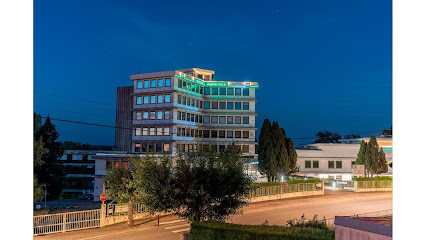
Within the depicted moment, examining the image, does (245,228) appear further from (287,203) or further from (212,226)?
(287,203)

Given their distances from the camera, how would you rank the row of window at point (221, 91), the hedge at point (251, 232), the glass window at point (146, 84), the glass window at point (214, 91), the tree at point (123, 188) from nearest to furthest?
the hedge at point (251, 232) → the tree at point (123, 188) → the glass window at point (146, 84) → the row of window at point (221, 91) → the glass window at point (214, 91)

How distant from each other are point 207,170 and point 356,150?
111ft

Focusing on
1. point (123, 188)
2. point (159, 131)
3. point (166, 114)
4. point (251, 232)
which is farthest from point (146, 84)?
point (251, 232)

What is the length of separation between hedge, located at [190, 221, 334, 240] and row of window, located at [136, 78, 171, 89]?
33717 millimetres

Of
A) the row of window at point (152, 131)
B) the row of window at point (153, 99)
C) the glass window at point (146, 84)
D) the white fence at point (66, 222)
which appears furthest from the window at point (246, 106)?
the white fence at point (66, 222)

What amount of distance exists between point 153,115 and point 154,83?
3852 millimetres

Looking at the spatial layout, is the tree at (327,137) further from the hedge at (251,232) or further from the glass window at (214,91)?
the hedge at (251,232)

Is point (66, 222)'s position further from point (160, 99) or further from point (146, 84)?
point (146, 84)

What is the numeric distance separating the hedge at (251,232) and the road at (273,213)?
333 cm

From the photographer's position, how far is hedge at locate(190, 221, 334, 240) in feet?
31.2

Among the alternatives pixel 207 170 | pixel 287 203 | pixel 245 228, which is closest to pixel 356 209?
→ pixel 287 203

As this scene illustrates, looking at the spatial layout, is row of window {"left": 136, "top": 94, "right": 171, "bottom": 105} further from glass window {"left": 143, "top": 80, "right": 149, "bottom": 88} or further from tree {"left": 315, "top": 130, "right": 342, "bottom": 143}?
tree {"left": 315, "top": 130, "right": 342, "bottom": 143}

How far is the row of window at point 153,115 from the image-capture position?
4419 centimetres

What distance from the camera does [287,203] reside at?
84.7 feet
